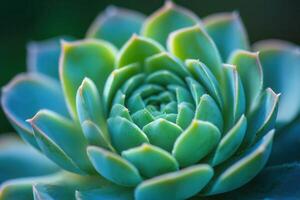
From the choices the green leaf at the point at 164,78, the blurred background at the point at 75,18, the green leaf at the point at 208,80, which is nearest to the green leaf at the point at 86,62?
the green leaf at the point at 164,78

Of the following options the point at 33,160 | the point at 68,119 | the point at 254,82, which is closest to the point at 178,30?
the point at 254,82

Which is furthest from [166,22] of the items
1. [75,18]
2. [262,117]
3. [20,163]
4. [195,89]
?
[75,18]

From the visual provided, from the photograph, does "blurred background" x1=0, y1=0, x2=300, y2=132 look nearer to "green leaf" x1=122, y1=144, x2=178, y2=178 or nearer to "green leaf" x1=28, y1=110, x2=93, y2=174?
"green leaf" x1=28, y1=110, x2=93, y2=174

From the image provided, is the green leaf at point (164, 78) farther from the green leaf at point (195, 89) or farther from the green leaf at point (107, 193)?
the green leaf at point (107, 193)

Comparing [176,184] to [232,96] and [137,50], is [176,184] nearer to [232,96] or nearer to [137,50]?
[232,96]

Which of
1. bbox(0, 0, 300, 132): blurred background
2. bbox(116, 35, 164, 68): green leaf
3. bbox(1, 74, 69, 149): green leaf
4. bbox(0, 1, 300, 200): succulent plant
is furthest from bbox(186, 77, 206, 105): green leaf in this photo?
bbox(0, 0, 300, 132): blurred background

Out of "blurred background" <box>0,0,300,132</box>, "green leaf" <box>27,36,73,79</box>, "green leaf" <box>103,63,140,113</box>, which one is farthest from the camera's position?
"blurred background" <box>0,0,300,132</box>

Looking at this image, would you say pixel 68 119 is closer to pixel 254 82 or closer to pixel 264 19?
pixel 254 82
